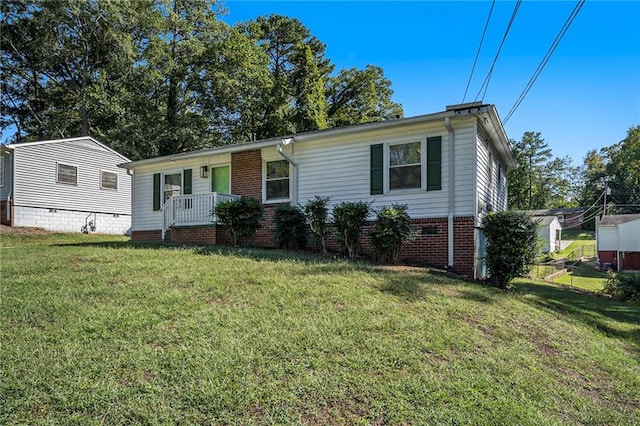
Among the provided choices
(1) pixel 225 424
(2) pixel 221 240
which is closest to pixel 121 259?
(2) pixel 221 240

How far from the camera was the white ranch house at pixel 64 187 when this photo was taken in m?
17.1

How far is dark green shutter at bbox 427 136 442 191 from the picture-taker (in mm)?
9836

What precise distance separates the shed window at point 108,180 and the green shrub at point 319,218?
14302 mm

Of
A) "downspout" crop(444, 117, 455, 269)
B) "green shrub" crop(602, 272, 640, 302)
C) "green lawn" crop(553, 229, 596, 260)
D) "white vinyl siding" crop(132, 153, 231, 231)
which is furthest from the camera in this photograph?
"green lawn" crop(553, 229, 596, 260)

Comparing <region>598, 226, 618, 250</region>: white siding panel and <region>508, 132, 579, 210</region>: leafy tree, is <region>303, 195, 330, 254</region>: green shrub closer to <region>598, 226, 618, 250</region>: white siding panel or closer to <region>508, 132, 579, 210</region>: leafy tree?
<region>598, 226, 618, 250</region>: white siding panel

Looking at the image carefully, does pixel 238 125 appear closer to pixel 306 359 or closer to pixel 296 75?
pixel 296 75

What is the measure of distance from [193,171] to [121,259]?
6.60 meters

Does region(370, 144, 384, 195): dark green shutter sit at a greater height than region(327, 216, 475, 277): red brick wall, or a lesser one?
greater

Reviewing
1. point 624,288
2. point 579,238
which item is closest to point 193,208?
point 624,288

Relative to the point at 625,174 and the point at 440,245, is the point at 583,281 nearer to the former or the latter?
the point at 440,245

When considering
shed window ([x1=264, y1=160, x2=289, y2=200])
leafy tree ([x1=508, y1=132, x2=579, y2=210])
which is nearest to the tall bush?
shed window ([x1=264, y1=160, x2=289, y2=200])

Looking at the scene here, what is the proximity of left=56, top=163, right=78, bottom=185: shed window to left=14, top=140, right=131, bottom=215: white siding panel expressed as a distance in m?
0.15

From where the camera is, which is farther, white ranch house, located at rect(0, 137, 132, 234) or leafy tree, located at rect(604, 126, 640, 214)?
leafy tree, located at rect(604, 126, 640, 214)

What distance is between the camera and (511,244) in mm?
8148
